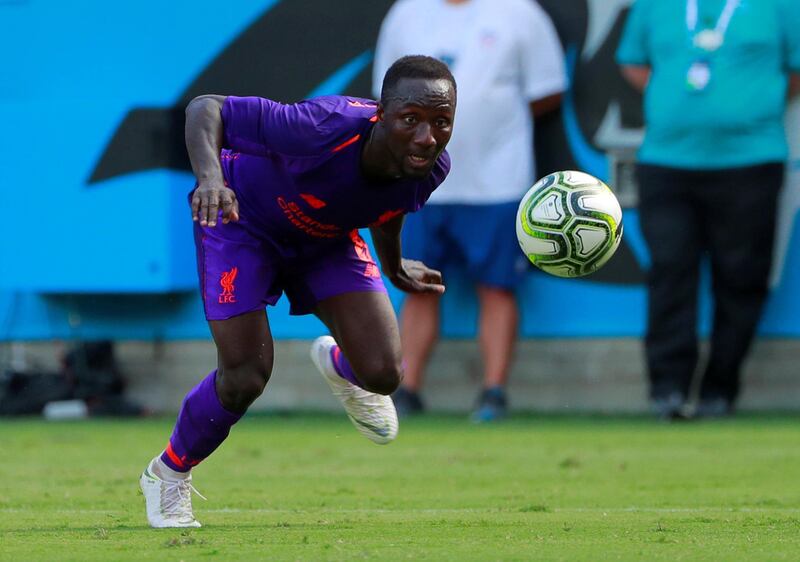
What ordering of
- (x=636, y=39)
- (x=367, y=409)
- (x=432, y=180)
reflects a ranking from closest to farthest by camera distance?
1. (x=432, y=180)
2. (x=367, y=409)
3. (x=636, y=39)

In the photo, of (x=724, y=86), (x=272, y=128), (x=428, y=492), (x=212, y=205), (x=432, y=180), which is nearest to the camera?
(x=212, y=205)

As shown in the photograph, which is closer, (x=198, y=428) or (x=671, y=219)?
(x=198, y=428)

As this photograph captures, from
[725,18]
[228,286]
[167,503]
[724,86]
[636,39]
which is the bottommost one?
[167,503]

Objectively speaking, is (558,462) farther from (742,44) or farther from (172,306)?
(172,306)

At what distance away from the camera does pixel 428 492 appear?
789 centimetres

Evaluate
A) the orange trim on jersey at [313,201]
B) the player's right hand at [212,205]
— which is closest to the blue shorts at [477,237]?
the orange trim on jersey at [313,201]

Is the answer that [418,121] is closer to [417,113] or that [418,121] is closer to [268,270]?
[417,113]

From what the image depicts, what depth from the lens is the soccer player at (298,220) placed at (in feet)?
20.4

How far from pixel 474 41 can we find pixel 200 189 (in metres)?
6.76

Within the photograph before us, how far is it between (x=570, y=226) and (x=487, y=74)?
5.46 meters

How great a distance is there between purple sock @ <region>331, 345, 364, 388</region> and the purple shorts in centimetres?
44

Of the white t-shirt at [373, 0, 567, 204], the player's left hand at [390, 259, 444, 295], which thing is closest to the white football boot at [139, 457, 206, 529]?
the player's left hand at [390, 259, 444, 295]

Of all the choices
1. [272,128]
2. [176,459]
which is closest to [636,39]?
[272,128]

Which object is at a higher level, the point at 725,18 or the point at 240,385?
the point at 725,18
